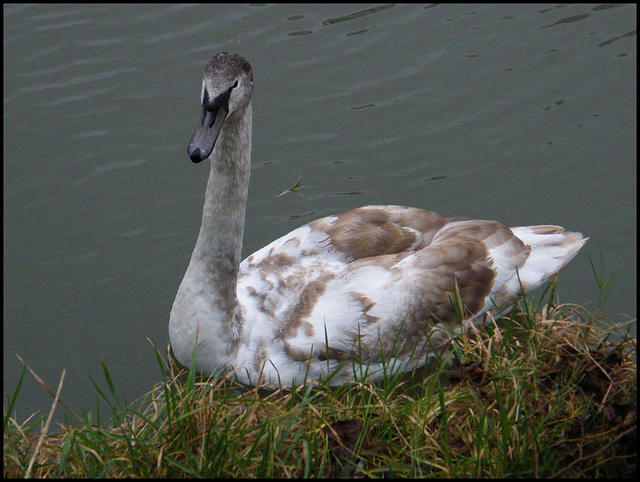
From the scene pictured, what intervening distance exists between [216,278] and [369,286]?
95cm

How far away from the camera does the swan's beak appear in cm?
375

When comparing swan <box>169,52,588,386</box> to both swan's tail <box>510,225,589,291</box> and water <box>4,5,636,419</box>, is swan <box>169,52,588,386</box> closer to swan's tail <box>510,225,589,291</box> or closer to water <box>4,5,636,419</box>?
swan's tail <box>510,225,589,291</box>

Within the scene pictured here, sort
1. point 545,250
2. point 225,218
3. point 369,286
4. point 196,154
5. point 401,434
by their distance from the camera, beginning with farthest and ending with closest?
point 545,250
point 369,286
point 225,218
point 196,154
point 401,434

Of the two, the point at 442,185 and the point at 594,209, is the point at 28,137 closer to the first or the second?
the point at 442,185

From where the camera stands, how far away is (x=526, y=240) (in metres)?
5.43

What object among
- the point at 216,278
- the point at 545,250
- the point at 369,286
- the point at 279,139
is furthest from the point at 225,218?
the point at 279,139

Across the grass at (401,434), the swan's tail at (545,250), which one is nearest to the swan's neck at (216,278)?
the grass at (401,434)

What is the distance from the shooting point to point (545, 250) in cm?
538

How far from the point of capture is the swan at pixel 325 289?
15.0 feet

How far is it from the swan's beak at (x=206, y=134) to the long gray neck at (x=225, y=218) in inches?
14.2

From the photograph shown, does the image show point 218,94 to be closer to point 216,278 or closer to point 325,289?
point 216,278

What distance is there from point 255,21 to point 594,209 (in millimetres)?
4193

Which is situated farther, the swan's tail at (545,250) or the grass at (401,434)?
the swan's tail at (545,250)

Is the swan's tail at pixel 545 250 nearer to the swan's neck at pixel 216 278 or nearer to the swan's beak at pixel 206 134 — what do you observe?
the swan's neck at pixel 216 278
